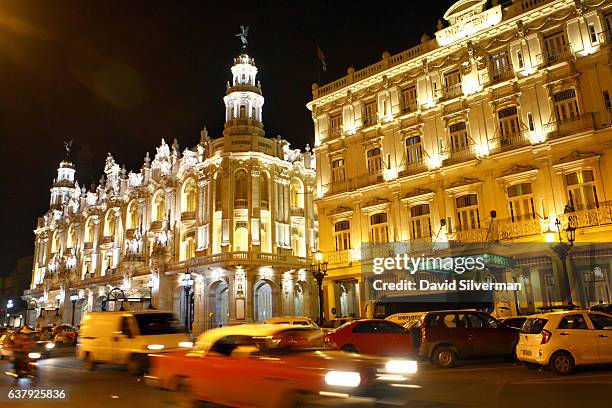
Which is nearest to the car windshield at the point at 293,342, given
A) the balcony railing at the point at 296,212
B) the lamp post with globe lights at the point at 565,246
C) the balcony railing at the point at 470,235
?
the lamp post with globe lights at the point at 565,246

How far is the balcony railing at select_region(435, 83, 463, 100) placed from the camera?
1029 inches

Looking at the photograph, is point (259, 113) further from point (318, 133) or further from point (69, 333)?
point (69, 333)

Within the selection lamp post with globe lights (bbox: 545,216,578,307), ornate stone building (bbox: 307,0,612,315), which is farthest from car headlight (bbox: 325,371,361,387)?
ornate stone building (bbox: 307,0,612,315)

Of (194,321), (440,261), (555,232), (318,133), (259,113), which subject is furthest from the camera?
(259,113)

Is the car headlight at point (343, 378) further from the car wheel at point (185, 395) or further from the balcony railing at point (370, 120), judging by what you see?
the balcony railing at point (370, 120)

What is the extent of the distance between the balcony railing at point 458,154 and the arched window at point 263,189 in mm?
21378

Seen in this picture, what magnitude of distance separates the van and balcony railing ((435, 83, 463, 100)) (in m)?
19.3

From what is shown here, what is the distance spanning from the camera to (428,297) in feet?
78.4

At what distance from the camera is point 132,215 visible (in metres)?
54.6

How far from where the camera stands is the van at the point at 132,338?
13.8m

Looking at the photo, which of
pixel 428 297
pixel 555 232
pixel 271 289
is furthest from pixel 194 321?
pixel 555 232

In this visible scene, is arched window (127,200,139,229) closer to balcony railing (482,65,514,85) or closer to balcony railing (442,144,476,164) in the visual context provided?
balcony railing (442,144,476,164)

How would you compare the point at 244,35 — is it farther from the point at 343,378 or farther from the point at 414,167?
the point at 343,378

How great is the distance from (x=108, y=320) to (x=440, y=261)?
1558cm
